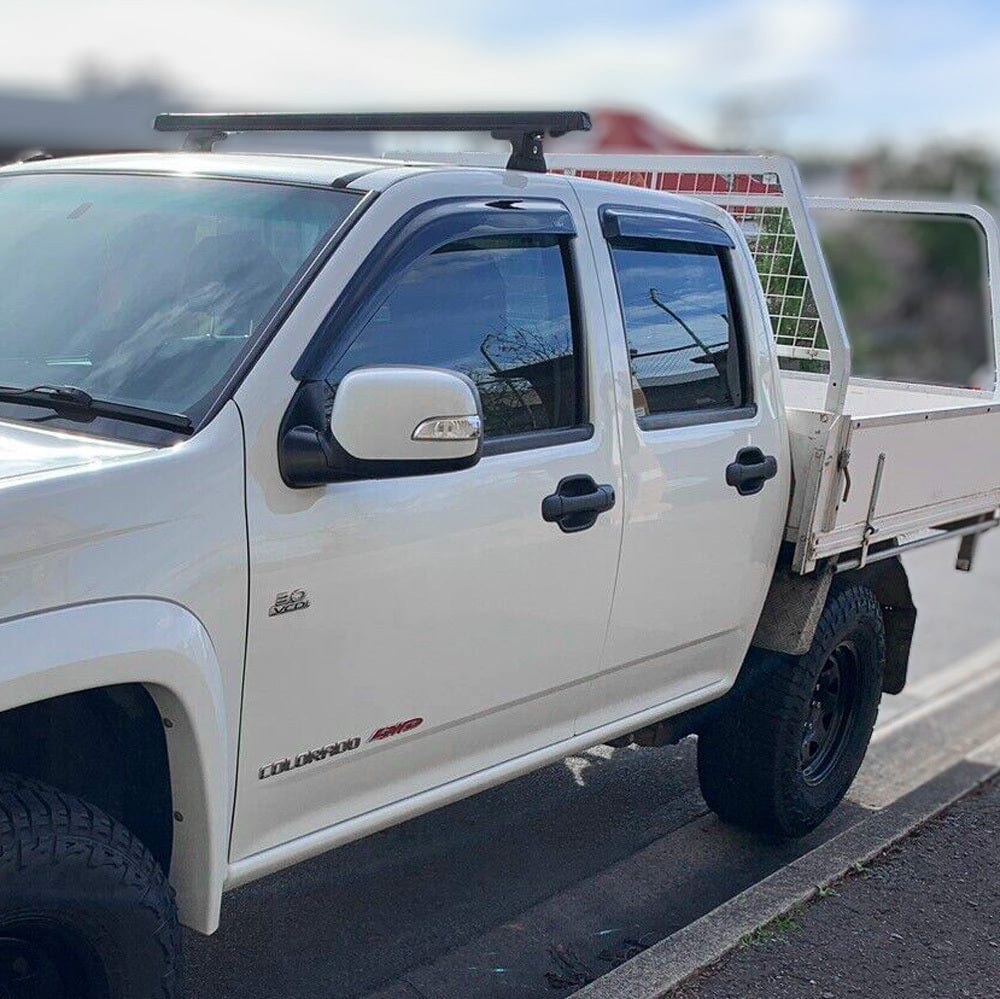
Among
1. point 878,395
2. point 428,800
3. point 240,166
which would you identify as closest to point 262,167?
point 240,166

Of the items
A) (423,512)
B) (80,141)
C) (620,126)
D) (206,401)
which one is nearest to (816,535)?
(423,512)

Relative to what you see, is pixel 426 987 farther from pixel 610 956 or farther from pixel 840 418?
pixel 840 418

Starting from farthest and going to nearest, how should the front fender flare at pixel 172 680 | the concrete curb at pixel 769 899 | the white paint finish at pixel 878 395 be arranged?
the white paint finish at pixel 878 395 → the concrete curb at pixel 769 899 → the front fender flare at pixel 172 680

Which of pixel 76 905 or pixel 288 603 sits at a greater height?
pixel 288 603

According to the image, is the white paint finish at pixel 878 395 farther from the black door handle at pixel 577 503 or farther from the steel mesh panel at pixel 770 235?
the black door handle at pixel 577 503

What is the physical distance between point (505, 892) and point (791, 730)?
1.06m

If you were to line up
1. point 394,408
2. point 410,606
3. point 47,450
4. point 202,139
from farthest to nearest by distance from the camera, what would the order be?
point 202,139 < point 410,606 < point 394,408 < point 47,450

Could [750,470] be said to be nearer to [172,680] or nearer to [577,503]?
[577,503]

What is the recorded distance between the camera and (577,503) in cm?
362

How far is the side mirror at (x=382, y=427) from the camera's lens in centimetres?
289

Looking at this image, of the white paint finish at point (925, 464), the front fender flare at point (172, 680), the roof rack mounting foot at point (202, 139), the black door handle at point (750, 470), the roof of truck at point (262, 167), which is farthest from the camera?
the white paint finish at point (925, 464)

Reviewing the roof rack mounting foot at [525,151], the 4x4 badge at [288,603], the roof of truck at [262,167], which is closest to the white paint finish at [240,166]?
the roof of truck at [262,167]

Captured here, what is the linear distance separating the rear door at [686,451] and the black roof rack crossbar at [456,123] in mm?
186

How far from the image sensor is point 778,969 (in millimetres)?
3980
